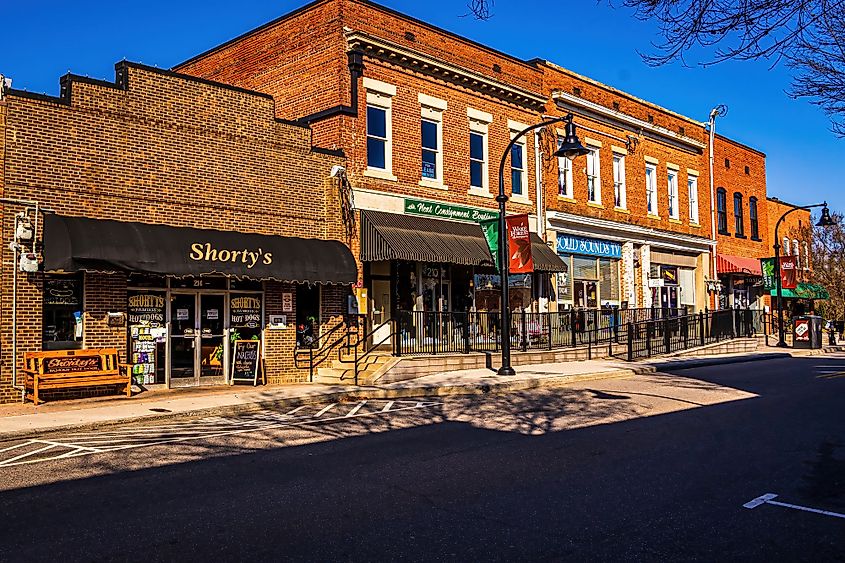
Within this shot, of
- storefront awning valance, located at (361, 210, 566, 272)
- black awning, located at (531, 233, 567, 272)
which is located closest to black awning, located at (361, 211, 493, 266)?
storefront awning valance, located at (361, 210, 566, 272)

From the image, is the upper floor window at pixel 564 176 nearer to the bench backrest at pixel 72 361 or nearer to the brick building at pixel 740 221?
the brick building at pixel 740 221

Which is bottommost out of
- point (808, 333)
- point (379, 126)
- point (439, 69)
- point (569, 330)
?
point (808, 333)

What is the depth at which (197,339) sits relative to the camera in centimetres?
1742

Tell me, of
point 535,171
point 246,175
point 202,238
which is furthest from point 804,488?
point 535,171

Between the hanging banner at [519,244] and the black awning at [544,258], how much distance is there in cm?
227

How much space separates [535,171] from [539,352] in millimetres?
6662

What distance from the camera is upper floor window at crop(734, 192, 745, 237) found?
3778 centimetres

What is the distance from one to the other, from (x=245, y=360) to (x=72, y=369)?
13.5 feet

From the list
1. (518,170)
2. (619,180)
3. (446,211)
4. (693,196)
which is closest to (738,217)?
(693,196)

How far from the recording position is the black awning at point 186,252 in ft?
46.9

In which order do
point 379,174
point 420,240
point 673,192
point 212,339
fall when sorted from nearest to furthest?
point 212,339 → point 420,240 → point 379,174 → point 673,192

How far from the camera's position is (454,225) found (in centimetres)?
2236

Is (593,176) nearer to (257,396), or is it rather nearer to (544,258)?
(544,258)

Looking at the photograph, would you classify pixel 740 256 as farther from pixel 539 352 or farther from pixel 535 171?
pixel 539 352
